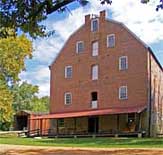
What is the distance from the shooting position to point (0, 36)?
14.8 meters

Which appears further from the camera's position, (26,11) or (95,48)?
(95,48)

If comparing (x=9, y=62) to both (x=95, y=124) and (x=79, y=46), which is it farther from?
(x=95, y=124)

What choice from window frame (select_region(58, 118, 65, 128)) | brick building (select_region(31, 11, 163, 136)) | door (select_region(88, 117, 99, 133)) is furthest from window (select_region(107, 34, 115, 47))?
window frame (select_region(58, 118, 65, 128))

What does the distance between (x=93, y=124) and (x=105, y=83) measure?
508 cm

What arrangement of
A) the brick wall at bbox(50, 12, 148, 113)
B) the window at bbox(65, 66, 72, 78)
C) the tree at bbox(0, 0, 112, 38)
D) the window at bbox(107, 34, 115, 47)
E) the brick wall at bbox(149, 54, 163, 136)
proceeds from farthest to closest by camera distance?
the window at bbox(65, 66, 72, 78)
the window at bbox(107, 34, 115, 47)
the brick wall at bbox(149, 54, 163, 136)
the brick wall at bbox(50, 12, 148, 113)
the tree at bbox(0, 0, 112, 38)

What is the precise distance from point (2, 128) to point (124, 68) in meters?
36.9

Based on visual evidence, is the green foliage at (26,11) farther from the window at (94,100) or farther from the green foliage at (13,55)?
the window at (94,100)

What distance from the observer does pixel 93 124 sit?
50.0 m

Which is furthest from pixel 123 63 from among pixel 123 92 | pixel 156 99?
pixel 156 99

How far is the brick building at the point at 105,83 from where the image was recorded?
46.2 meters

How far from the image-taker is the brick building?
→ 46250 millimetres

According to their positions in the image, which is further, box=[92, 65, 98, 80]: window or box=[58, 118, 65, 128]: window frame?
box=[58, 118, 65, 128]: window frame

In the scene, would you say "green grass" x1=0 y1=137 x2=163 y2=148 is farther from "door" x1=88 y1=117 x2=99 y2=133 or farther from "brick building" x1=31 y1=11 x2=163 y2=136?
"door" x1=88 y1=117 x2=99 y2=133

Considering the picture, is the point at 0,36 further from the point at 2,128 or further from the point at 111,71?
the point at 2,128
